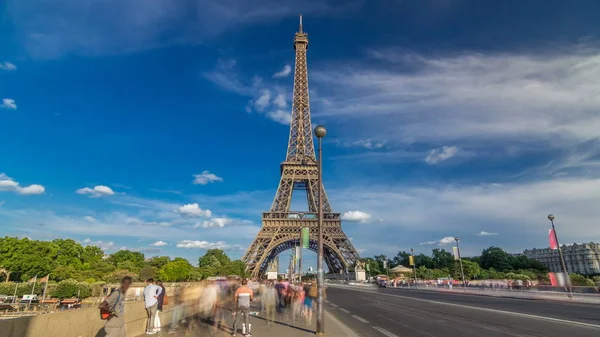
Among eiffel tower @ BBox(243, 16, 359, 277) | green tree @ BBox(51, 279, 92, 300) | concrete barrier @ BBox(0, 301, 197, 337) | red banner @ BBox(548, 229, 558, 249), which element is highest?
eiffel tower @ BBox(243, 16, 359, 277)

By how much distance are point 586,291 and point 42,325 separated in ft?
125

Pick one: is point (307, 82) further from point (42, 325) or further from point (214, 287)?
point (42, 325)

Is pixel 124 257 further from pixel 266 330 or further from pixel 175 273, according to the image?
pixel 266 330

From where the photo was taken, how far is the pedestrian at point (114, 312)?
6.46 metres

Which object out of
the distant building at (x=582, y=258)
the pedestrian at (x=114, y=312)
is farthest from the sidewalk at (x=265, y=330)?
the distant building at (x=582, y=258)

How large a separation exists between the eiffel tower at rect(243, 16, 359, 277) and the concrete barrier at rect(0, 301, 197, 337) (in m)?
45.1

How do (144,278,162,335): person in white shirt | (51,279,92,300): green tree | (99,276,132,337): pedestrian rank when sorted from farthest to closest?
(51,279,92,300): green tree < (144,278,162,335): person in white shirt < (99,276,132,337): pedestrian

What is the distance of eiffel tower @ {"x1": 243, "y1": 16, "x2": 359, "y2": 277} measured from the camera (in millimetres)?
62719

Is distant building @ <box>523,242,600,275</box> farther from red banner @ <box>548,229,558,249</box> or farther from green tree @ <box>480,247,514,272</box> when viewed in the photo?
red banner @ <box>548,229,558,249</box>

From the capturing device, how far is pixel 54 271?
65.1 metres

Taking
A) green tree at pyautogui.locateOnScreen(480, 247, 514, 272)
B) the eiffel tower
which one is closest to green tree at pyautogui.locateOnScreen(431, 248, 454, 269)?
green tree at pyautogui.locateOnScreen(480, 247, 514, 272)

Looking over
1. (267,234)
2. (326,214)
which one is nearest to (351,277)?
(326,214)

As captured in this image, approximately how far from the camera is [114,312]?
656 cm

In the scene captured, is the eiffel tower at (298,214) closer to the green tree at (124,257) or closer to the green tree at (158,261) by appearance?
the green tree at (158,261)
